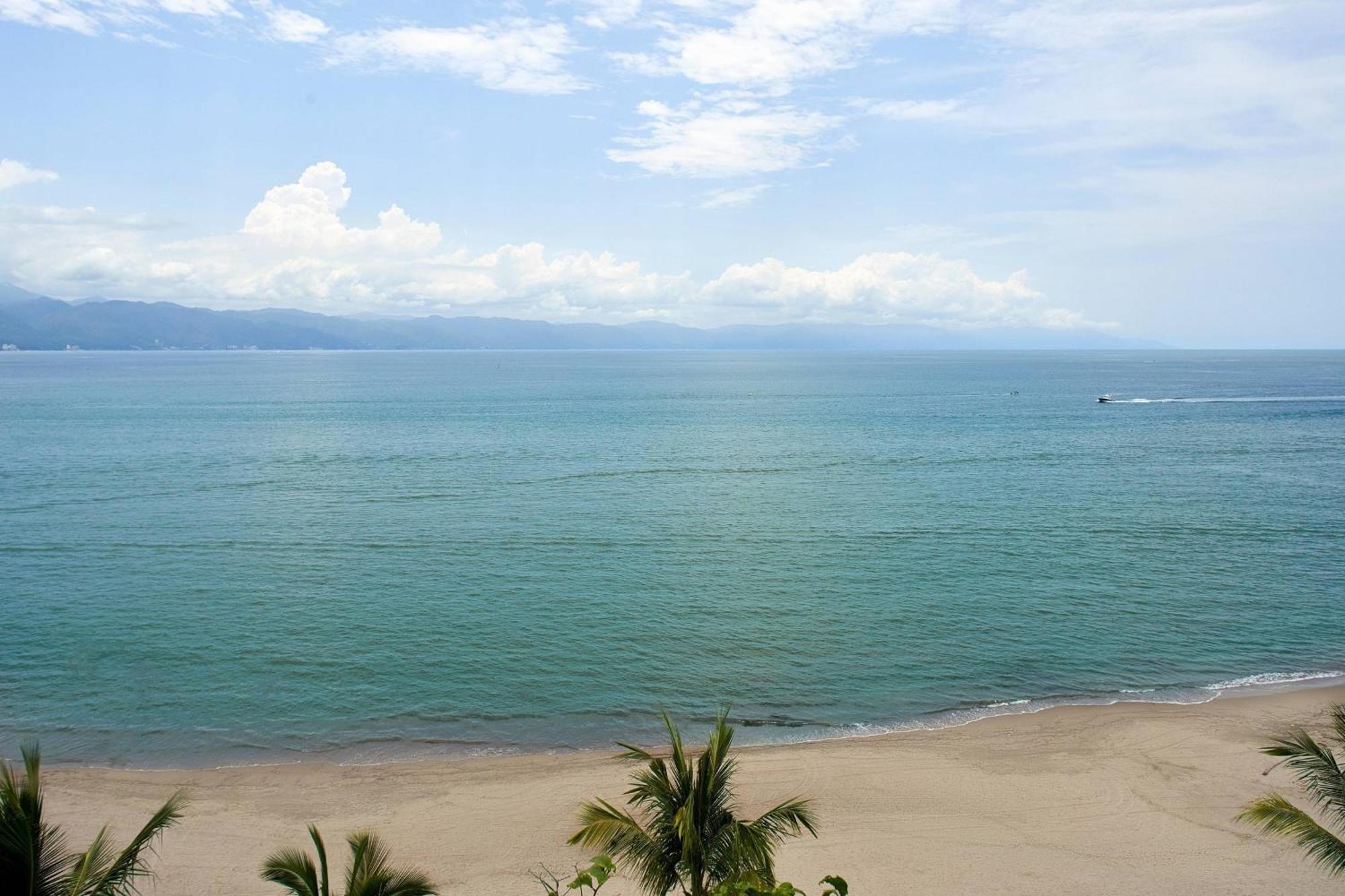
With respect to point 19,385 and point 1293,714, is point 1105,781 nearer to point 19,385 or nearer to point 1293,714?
point 1293,714

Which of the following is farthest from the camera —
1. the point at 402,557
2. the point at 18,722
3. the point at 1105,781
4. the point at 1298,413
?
the point at 1298,413

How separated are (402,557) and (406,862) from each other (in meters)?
27.8

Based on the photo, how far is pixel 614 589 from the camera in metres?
42.1

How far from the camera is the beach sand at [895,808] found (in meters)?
20.3

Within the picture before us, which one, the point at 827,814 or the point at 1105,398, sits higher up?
the point at 1105,398

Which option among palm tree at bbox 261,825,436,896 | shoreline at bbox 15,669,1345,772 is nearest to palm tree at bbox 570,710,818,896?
palm tree at bbox 261,825,436,896

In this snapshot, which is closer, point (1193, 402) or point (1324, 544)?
point (1324, 544)

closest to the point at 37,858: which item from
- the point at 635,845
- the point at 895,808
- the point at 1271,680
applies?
the point at 635,845

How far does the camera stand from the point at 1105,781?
82.1 feet

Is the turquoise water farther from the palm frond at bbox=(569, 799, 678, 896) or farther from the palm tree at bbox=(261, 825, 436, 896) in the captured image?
Result: the palm tree at bbox=(261, 825, 436, 896)

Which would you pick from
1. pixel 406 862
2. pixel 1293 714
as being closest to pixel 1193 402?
pixel 1293 714

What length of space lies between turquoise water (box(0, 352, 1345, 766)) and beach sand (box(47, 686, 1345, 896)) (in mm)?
1960

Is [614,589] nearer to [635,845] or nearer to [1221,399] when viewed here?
[635,845]

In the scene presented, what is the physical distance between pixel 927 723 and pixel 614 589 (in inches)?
681
